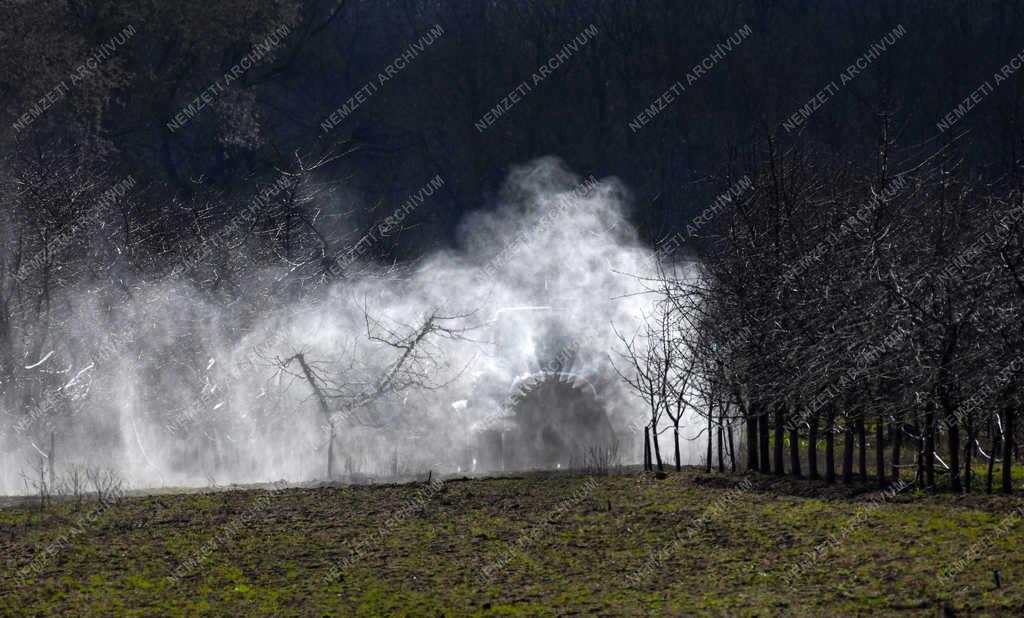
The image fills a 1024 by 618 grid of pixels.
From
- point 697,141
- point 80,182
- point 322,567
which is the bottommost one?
point 322,567

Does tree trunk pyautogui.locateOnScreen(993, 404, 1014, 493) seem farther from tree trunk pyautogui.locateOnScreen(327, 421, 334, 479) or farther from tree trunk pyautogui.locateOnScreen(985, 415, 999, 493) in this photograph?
tree trunk pyautogui.locateOnScreen(327, 421, 334, 479)

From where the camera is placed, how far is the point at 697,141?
46.3 m

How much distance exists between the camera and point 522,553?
10812mm

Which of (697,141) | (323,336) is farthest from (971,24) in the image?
(323,336)

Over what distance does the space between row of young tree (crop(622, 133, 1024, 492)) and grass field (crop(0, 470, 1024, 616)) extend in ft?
3.07

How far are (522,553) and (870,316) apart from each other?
380cm

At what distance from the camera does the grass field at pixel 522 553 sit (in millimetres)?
9125

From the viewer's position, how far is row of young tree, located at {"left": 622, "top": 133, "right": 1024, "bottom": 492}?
1045 centimetres

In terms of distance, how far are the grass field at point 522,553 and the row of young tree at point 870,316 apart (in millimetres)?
936

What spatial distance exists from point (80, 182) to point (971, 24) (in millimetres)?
36418

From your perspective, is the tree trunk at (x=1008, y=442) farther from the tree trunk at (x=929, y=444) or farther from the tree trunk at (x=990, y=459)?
the tree trunk at (x=929, y=444)

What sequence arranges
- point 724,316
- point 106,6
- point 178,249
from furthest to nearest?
point 106,6 < point 178,249 < point 724,316

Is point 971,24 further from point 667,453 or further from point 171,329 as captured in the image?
point 171,329

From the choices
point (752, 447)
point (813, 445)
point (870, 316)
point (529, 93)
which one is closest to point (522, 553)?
point (870, 316)
